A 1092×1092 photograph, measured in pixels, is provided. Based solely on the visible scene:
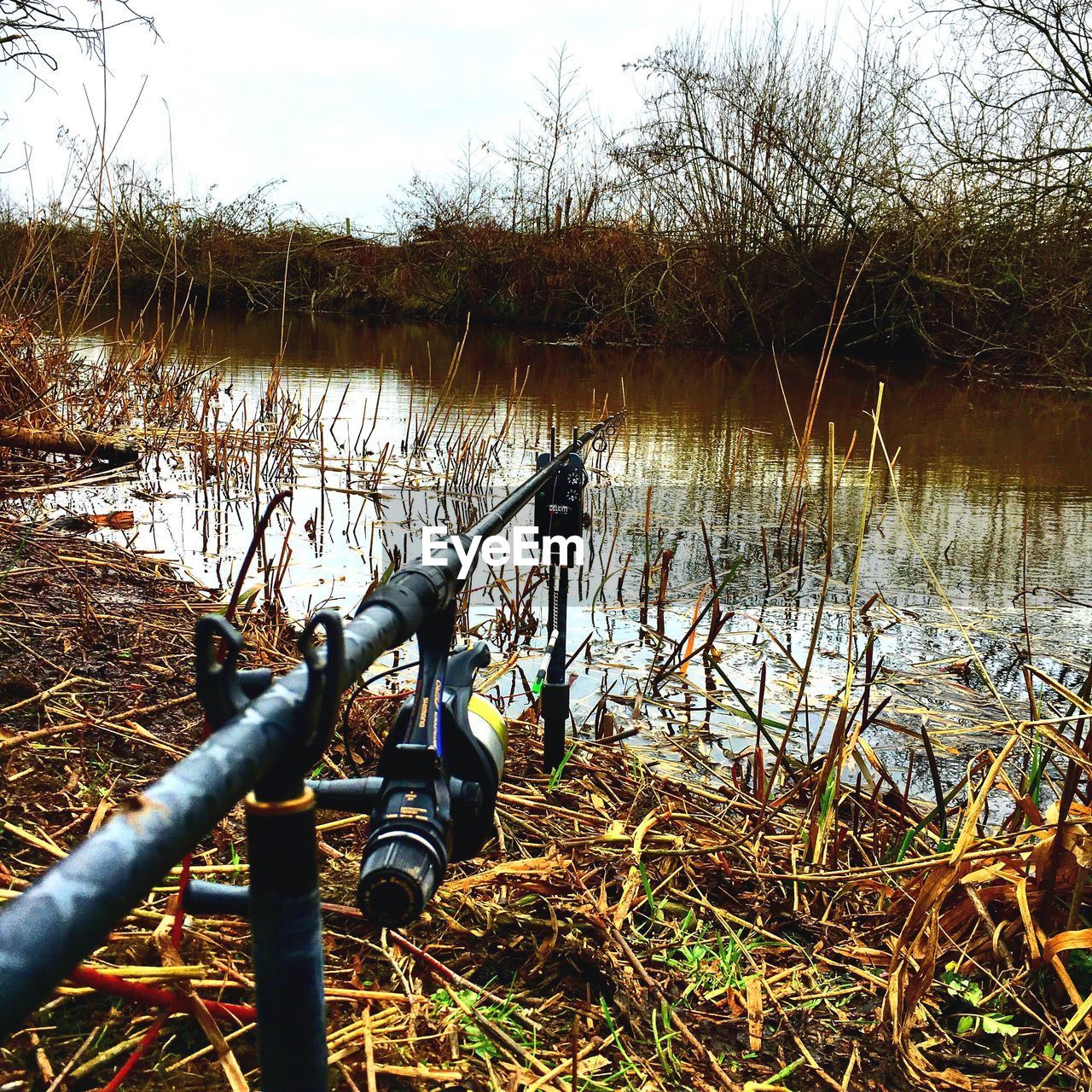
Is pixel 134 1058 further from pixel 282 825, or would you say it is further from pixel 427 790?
pixel 282 825

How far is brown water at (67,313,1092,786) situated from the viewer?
4.18 meters

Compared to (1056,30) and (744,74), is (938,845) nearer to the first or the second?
(1056,30)

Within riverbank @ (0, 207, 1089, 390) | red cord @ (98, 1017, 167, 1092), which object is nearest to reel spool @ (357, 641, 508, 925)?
red cord @ (98, 1017, 167, 1092)

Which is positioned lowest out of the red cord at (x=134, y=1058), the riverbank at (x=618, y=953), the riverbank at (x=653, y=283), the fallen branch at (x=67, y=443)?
the riverbank at (x=618, y=953)

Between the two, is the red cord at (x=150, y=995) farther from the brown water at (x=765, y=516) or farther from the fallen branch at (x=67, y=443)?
the fallen branch at (x=67, y=443)

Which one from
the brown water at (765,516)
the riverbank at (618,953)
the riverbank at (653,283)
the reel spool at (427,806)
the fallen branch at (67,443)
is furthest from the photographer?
the riverbank at (653,283)

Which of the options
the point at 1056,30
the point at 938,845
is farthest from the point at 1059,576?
the point at 1056,30

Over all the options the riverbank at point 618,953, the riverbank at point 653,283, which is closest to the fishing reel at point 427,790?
the riverbank at point 618,953

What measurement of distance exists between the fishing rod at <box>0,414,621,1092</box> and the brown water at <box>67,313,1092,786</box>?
133 cm

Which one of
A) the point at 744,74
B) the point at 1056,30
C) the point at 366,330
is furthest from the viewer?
the point at 366,330

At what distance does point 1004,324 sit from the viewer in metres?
14.6

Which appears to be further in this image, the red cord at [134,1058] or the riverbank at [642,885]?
the riverbank at [642,885]

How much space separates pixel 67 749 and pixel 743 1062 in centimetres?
165

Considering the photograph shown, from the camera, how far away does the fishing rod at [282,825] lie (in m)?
0.40
